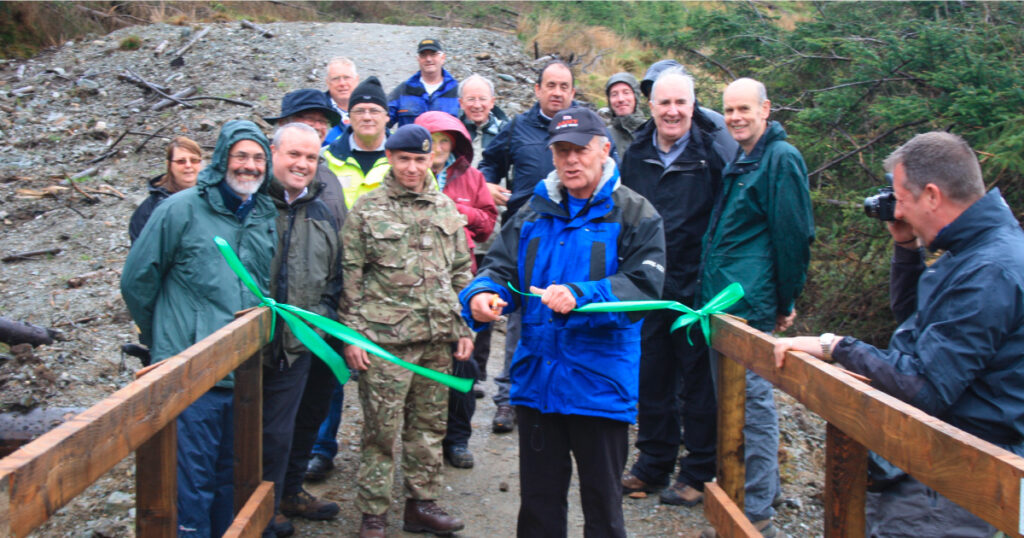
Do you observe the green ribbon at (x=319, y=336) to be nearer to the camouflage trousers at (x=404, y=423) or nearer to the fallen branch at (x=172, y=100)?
the camouflage trousers at (x=404, y=423)

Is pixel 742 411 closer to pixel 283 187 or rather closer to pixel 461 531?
pixel 461 531

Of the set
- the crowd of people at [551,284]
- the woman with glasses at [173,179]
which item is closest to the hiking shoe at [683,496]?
the crowd of people at [551,284]

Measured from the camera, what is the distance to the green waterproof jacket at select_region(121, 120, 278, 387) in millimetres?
3607

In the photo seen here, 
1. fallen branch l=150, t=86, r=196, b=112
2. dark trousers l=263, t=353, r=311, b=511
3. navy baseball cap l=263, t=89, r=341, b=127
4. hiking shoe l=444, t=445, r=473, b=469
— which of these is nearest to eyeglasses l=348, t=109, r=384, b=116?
navy baseball cap l=263, t=89, r=341, b=127

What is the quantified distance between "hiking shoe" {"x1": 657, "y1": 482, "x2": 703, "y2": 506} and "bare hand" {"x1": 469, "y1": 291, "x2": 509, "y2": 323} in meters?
2.15

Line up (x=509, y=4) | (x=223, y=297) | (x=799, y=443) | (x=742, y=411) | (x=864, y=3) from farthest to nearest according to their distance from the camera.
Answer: (x=509, y=4), (x=864, y=3), (x=799, y=443), (x=223, y=297), (x=742, y=411)

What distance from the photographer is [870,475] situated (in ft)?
9.30

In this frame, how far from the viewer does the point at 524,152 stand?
18.5 feet

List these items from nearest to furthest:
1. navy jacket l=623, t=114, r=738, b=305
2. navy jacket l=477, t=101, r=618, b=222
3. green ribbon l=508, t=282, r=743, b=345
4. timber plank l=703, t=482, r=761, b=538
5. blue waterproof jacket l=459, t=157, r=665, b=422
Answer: timber plank l=703, t=482, r=761, b=538, green ribbon l=508, t=282, r=743, b=345, blue waterproof jacket l=459, t=157, r=665, b=422, navy jacket l=623, t=114, r=738, b=305, navy jacket l=477, t=101, r=618, b=222

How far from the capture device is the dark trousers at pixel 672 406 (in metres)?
4.97

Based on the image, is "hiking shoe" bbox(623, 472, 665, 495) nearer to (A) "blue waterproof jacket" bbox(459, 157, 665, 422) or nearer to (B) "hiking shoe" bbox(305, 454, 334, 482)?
(A) "blue waterproof jacket" bbox(459, 157, 665, 422)

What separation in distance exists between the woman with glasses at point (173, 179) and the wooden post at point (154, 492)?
2.52 m

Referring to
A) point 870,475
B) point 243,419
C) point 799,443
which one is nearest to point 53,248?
point 243,419

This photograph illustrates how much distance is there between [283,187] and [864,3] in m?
7.68
